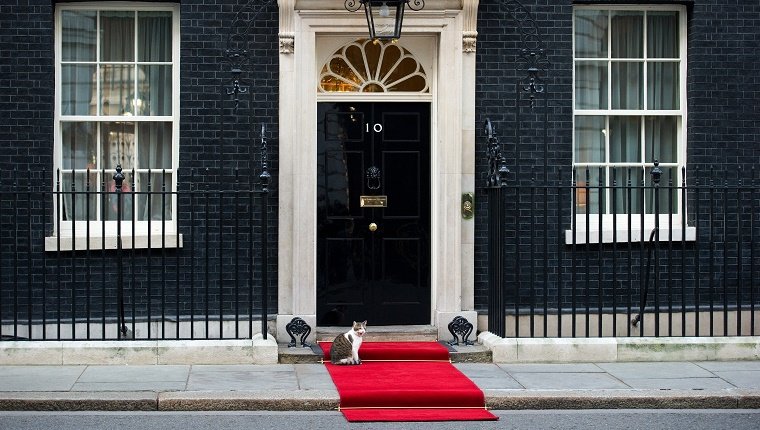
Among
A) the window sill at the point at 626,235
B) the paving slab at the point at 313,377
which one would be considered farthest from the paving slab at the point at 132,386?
the window sill at the point at 626,235

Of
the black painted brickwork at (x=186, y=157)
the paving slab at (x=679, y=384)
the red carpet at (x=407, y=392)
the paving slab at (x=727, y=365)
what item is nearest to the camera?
the red carpet at (x=407, y=392)

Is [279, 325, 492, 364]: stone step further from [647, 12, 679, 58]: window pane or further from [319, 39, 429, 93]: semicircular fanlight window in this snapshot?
[647, 12, 679, 58]: window pane

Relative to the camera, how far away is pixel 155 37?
1305 cm

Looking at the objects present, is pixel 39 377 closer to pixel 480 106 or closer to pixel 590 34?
pixel 480 106

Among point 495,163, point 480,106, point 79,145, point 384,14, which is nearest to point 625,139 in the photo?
point 480,106

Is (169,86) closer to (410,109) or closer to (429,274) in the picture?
(410,109)

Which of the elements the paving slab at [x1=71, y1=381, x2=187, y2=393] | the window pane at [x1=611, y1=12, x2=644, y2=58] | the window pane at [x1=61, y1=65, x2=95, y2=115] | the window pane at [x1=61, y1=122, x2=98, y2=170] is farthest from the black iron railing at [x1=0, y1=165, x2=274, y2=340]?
the window pane at [x1=611, y1=12, x2=644, y2=58]

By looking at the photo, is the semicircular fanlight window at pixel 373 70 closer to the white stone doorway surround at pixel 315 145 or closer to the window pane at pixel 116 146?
the white stone doorway surround at pixel 315 145

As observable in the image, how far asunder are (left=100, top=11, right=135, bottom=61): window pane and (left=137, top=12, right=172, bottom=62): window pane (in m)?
0.09

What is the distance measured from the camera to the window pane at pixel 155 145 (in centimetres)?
1309

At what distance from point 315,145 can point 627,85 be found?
3.52 m

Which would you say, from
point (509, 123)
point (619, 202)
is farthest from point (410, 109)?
point (619, 202)

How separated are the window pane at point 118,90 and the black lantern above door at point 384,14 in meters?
2.44

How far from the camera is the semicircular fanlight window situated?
1314 centimetres
